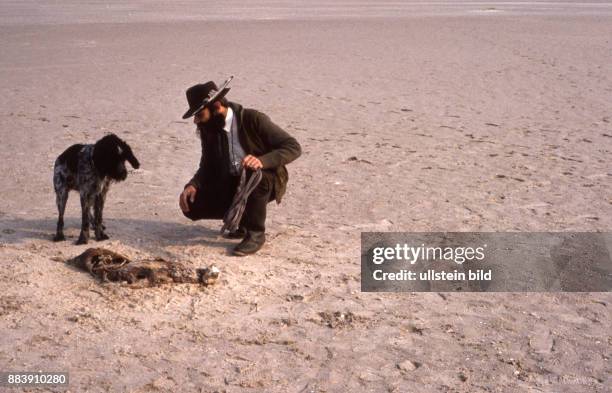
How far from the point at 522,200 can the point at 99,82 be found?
30.3ft

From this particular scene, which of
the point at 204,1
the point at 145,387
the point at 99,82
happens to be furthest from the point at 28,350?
the point at 204,1

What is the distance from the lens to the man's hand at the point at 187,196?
631 centimetres

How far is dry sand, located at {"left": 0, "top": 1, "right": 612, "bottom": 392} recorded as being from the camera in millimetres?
4719

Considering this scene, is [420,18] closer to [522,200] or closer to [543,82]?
[543,82]

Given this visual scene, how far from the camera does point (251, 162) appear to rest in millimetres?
5906

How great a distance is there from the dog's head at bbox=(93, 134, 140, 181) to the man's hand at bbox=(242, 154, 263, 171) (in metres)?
0.83

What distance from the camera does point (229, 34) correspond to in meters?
22.7

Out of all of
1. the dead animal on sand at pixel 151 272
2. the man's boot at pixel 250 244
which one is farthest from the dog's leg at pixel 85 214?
the man's boot at pixel 250 244

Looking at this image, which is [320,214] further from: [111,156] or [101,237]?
[111,156]

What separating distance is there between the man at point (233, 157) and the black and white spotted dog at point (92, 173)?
1.74 ft

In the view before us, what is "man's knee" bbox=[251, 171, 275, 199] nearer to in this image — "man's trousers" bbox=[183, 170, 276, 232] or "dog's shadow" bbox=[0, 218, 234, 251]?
"man's trousers" bbox=[183, 170, 276, 232]

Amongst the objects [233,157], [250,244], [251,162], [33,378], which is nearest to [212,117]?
[233,157]

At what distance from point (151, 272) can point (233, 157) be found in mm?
1134

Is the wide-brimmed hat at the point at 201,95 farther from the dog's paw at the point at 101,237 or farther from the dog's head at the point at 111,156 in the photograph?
the dog's paw at the point at 101,237
